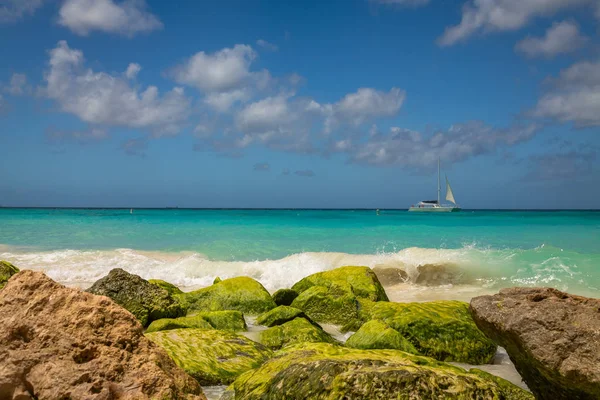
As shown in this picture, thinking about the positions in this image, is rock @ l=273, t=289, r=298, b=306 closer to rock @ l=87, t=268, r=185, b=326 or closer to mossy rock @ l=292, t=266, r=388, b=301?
mossy rock @ l=292, t=266, r=388, b=301

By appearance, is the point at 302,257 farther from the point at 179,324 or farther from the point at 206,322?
the point at 179,324

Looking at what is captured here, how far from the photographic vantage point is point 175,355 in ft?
16.1

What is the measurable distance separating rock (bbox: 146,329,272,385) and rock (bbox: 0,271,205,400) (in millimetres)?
1566

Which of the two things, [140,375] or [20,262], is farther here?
[20,262]

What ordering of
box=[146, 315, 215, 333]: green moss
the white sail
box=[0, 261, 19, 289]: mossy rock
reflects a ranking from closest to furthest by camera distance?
box=[146, 315, 215, 333]: green moss
box=[0, 261, 19, 289]: mossy rock
the white sail

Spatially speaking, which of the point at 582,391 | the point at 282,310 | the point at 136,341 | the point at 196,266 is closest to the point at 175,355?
the point at 136,341

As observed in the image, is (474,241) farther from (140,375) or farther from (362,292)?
(140,375)

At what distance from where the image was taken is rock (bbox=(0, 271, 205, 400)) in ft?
9.30

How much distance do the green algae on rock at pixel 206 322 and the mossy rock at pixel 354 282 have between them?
2.42m

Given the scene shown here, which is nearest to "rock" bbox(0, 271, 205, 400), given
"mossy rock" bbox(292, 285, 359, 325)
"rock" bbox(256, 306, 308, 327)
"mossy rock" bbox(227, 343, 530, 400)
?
"mossy rock" bbox(227, 343, 530, 400)

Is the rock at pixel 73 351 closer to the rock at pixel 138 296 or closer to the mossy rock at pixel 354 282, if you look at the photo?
the rock at pixel 138 296

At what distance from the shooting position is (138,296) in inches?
285

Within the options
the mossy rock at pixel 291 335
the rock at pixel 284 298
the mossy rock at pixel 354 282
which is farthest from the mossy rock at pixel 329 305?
the mossy rock at pixel 291 335

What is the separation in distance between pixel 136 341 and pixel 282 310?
434 cm
